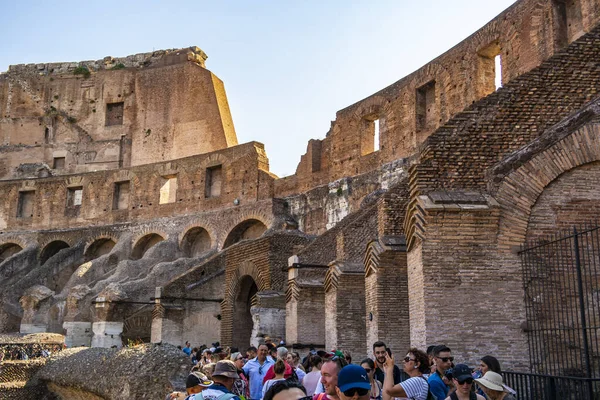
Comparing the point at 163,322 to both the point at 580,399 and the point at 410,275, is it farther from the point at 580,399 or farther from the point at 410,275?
the point at 580,399

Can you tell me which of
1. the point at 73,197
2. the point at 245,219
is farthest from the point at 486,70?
the point at 73,197

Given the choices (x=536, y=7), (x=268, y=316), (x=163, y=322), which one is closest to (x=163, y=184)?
(x=163, y=322)

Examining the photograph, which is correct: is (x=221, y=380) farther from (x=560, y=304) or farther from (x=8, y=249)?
(x=8, y=249)

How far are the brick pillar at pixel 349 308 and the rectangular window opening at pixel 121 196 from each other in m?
20.4

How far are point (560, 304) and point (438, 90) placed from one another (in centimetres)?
1296

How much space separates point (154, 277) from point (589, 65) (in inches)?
637

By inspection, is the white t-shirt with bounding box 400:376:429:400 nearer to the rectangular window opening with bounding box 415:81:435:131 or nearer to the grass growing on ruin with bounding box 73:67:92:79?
the rectangular window opening with bounding box 415:81:435:131

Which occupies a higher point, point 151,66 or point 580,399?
point 151,66

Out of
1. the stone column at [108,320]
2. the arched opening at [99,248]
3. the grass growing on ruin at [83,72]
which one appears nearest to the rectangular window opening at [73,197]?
the arched opening at [99,248]

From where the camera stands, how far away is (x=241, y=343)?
59.4 feet

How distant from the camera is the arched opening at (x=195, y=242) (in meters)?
28.4

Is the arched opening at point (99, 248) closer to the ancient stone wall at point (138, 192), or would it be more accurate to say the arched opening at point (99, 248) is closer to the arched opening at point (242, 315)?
the ancient stone wall at point (138, 192)

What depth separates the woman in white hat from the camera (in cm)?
467

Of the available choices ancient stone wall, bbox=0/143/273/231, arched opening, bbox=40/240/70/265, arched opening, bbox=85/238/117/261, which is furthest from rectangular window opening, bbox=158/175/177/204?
arched opening, bbox=40/240/70/265
